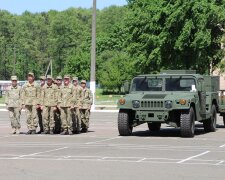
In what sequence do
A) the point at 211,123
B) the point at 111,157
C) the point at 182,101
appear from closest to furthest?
the point at 111,157 → the point at 182,101 → the point at 211,123

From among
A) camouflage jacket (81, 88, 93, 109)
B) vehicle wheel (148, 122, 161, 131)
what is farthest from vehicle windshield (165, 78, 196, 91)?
camouflage jacket (81, 88, 93, 109)

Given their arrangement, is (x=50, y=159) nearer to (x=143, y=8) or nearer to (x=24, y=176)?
(x=24, y=176)

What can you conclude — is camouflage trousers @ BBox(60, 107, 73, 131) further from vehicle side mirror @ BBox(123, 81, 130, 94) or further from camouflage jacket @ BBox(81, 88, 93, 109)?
vehicle side mirror @ BBox(123, 81, 130, 94)

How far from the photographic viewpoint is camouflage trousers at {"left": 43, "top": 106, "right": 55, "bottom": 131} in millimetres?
22328

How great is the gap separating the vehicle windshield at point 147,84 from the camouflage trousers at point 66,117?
221 cm

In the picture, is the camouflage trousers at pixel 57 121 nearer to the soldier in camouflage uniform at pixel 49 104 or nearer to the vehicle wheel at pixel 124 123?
the soldier in camouflage uniform at pixel 49 104

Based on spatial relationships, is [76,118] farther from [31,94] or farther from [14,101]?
[14,101]

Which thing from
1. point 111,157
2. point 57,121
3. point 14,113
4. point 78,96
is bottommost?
point 111,157

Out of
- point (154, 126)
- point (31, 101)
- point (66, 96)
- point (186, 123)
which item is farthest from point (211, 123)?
point (31, 101)

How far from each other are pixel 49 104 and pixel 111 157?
7797 mm

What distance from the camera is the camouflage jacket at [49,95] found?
878 inches

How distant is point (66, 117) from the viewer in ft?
73.0

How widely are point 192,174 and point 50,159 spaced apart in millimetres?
3569

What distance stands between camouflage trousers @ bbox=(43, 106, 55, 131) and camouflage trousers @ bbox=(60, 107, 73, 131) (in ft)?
1.15
